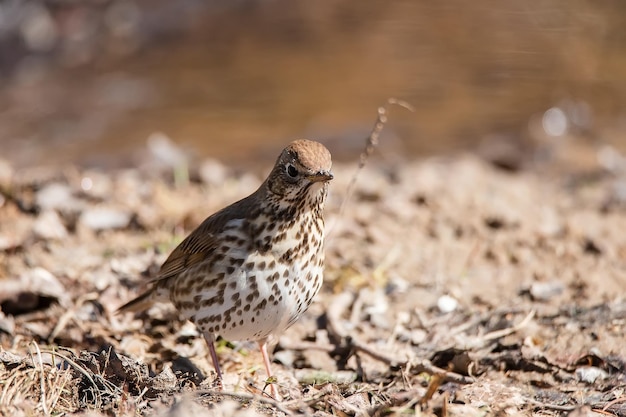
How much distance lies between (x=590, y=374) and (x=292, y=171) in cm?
191

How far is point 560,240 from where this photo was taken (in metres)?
7.14

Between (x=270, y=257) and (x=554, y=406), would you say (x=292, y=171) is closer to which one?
(x=270, y=257)

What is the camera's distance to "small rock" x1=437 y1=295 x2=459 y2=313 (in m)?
6.07

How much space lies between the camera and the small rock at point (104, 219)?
7.28m

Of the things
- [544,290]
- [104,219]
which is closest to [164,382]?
[544,290]

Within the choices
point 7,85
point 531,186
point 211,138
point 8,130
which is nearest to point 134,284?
point 531,186

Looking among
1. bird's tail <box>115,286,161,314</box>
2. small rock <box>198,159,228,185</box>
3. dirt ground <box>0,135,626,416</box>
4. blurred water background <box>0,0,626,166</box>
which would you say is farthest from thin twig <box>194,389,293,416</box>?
blurred water background <box>0,0,626,166</box>

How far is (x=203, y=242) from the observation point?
5207 mm

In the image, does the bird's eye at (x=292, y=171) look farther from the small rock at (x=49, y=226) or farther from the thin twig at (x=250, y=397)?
the small rock at (x=49, y=226)

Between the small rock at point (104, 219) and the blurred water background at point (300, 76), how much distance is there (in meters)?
2.95

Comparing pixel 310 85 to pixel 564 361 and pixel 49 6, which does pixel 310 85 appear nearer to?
pixel 49 6

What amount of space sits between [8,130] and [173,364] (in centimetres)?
840

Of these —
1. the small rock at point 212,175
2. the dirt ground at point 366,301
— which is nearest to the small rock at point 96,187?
the dirt ground at point 366,301

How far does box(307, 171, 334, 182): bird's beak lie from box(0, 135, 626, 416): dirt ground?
100 cm
